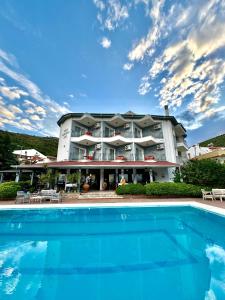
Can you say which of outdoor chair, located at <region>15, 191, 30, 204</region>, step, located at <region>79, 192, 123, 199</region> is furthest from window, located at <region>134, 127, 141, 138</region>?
outdoor chair, located at <region>15, 191, 30, 204</region>

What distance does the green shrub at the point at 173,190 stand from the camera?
18281mm

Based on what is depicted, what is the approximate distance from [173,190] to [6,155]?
3620 cm

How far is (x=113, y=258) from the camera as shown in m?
5.79

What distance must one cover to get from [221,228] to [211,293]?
20.1 ft

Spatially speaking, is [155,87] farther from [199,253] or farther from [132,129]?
[199,253]

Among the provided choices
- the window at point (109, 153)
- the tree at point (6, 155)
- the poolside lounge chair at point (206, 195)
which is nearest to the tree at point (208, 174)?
the poolside lounge chair at point (206, 195)

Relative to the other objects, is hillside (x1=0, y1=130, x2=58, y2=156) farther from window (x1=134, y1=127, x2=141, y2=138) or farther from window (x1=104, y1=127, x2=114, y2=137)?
window (x1=134, y1=127, x2=141, y2=138)

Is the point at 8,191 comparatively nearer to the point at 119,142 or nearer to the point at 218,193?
the point at 119,142

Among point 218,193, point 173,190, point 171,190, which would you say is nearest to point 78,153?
point 171,190

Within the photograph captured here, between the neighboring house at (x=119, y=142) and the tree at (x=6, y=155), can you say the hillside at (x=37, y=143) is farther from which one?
the neighboring house at (x=119, y=142)

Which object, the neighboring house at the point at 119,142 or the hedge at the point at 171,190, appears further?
the neighboring house at the point at 119,142

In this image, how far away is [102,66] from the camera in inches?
842

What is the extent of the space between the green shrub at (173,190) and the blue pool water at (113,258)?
6931mm

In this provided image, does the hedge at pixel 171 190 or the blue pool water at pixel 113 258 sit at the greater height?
the hedge at pixel 171 190
